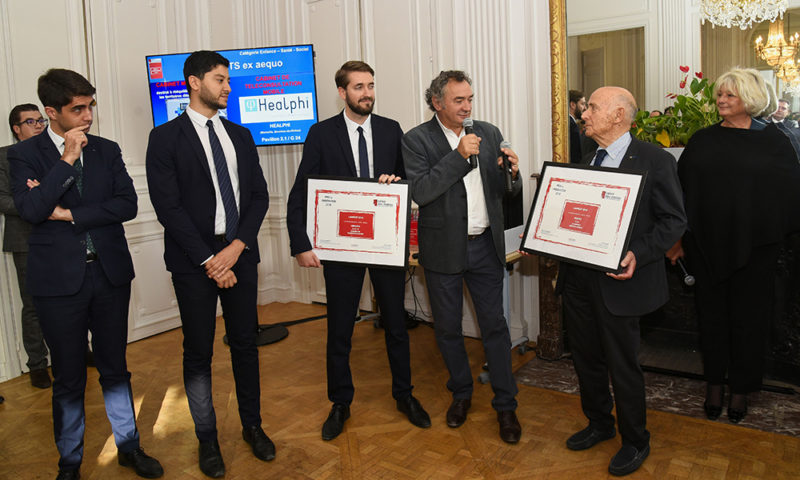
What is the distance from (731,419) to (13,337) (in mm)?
4543

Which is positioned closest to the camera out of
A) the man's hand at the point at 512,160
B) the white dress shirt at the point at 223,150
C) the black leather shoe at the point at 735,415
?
the white dress shirt at the point at 223,150

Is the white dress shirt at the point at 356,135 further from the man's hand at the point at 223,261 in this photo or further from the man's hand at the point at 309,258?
the man's hand at the point at 223,261

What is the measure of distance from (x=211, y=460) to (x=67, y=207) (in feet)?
4.23

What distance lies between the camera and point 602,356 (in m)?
2.87

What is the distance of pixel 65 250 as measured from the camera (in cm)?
265

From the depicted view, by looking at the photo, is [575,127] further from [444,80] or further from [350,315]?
[350,315]

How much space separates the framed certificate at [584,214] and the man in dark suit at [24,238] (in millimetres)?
3199

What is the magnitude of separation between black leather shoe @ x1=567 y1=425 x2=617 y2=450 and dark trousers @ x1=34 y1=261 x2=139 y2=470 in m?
2.08

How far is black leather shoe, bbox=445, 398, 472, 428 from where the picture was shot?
3232 mm

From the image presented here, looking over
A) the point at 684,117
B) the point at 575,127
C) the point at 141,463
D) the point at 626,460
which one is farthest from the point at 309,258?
the point at 684,117

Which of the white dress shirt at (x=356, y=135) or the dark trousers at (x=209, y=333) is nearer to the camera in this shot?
the dark trousers at (x=209, y=333)

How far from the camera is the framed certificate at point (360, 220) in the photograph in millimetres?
3008

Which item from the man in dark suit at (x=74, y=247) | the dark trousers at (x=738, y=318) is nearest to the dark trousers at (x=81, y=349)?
the man in dark suit at (x=74, y=247)

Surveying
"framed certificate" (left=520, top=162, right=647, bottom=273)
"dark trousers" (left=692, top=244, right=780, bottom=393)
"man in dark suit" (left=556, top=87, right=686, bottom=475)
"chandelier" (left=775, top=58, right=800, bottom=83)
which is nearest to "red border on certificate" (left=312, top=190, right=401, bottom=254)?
"framed certificate" (left=520, top=162, right=647, bottom=273)
